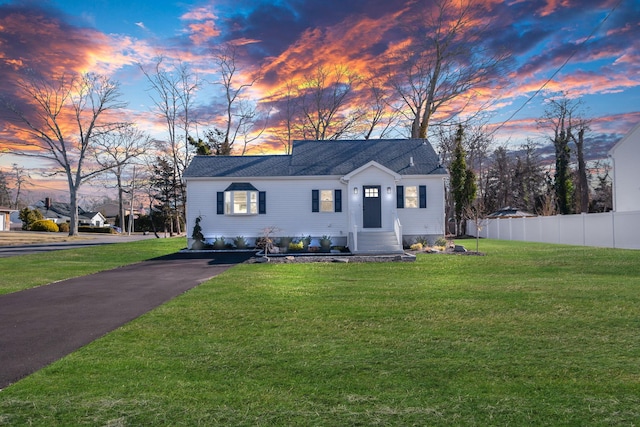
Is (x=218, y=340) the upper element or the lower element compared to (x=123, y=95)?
lower

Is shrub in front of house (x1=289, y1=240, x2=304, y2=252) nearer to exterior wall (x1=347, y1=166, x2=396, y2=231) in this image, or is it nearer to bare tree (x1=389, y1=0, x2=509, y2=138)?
exterior wall (x1=347, y1=166, x2=396, y2=231)

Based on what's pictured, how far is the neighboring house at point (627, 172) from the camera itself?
25016mm

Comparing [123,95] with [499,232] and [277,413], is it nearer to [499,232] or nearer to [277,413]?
[499,232]

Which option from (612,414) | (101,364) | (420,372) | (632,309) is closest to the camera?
(612,414)

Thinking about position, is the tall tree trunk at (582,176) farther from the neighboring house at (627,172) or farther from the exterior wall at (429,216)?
the exterior wall at (429,216)

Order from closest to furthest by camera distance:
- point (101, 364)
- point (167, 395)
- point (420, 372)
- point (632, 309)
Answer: point (167, 395), point (420, 372), point (101, 364), point (632, 309)

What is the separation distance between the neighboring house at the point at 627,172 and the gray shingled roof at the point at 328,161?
10.2 metres

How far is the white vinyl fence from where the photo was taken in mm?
20969

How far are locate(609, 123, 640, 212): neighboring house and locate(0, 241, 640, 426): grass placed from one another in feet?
61.8

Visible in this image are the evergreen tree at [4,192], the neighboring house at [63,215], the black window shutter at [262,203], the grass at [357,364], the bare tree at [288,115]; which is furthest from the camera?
the neighboring house at [63,215]

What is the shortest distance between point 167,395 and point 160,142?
162 feet

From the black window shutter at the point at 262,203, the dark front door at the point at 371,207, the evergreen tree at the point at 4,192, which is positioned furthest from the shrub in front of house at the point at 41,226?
the dark front door at the point at 371,207

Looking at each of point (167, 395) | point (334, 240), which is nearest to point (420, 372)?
point (167, 395)

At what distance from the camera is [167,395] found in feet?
13.9
